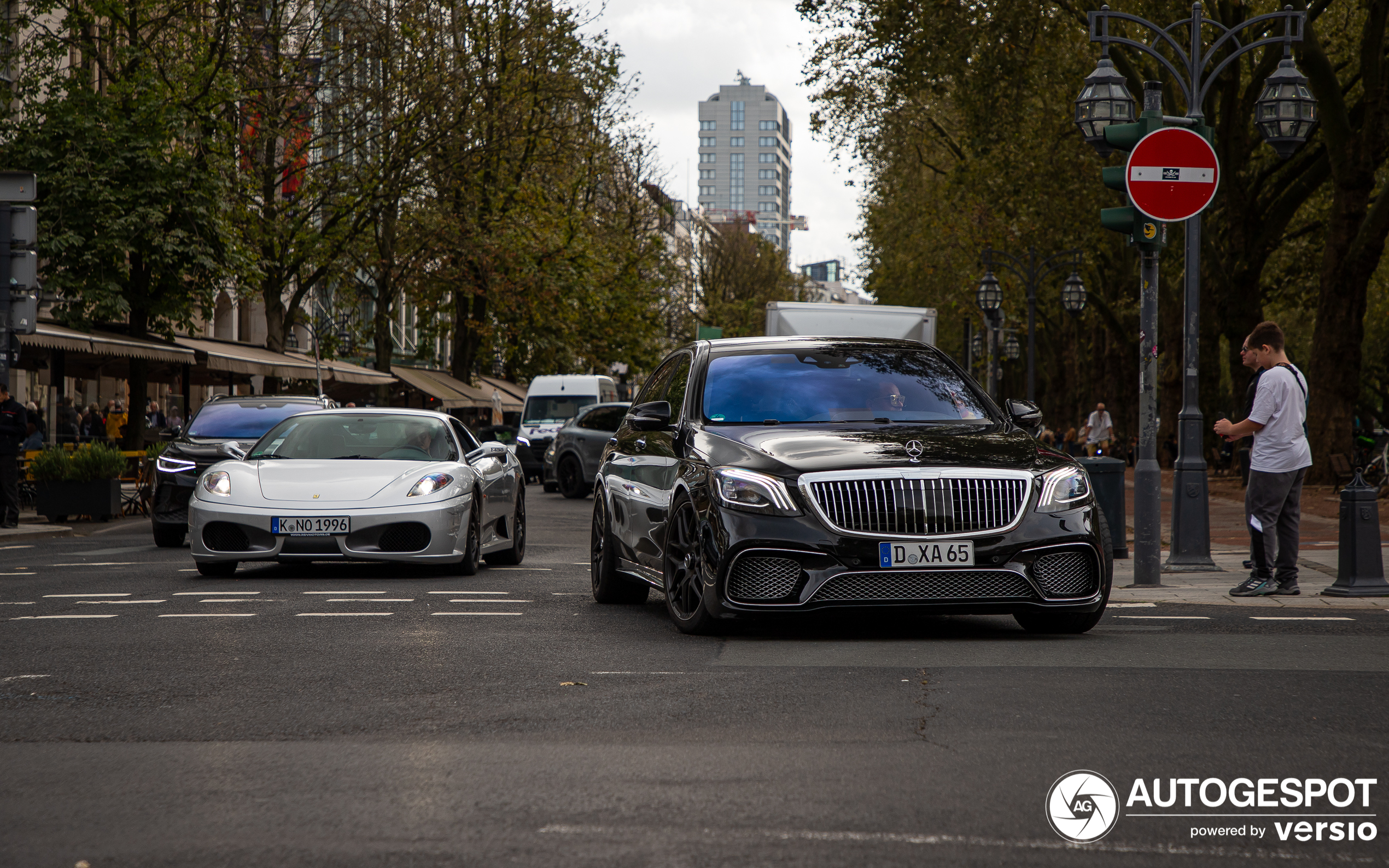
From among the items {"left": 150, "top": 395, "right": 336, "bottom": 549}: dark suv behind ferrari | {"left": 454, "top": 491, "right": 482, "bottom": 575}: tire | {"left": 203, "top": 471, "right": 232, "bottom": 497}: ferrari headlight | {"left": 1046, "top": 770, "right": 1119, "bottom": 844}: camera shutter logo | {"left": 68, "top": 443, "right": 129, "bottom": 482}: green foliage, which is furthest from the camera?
{"left": 68, "top": 443, "right": 129, "bottom": 482}: green foliage

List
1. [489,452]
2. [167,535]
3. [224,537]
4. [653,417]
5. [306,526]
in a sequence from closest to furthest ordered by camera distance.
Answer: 1. [653,417]
2. [306,526]
3. [224,537]
4. [489,452]
5. [167,535]

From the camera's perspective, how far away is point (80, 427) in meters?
34.5

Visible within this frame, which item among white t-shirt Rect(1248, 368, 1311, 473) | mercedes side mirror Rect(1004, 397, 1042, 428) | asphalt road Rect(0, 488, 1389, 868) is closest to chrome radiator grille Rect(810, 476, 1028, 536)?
asphalt road Rect(0, 488, 1389, 868)

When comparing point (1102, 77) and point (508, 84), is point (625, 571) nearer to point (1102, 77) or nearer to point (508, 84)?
point (1102, 77)

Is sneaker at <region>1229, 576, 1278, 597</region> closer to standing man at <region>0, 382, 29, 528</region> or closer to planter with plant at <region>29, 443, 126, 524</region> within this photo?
standing man at <region>0, 382, 29, 528</region>

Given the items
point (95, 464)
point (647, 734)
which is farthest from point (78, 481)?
point (647, 734)

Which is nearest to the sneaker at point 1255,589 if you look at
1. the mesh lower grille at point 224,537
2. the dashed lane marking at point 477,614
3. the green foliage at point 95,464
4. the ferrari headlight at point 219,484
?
the dashed lane marking at point 477,614

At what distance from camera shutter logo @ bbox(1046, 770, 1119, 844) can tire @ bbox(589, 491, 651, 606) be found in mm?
5857

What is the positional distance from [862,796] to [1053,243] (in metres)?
37.1

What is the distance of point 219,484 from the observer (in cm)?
1270

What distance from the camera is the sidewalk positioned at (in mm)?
11031

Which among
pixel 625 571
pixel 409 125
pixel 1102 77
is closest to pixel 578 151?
pixel 409 125

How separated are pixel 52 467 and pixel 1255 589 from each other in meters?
15.2

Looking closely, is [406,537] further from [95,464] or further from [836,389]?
[95,464]
